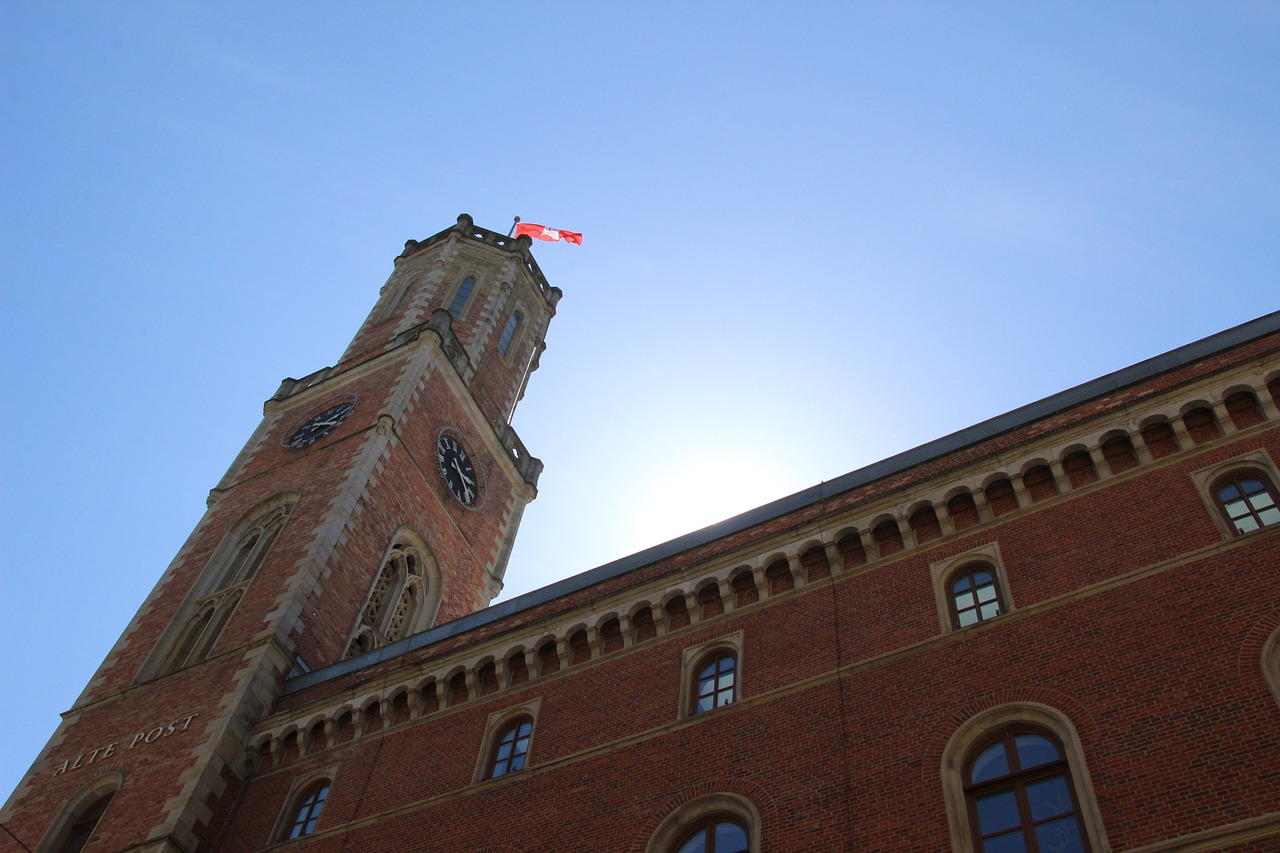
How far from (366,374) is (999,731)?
26.5 m

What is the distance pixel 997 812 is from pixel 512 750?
8911mm

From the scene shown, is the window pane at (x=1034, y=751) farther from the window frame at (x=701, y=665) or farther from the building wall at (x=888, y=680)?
the window frame at (x=701, y=665)

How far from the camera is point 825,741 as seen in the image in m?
17.8

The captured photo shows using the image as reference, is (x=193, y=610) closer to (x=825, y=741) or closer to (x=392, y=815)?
(x=392, y=815)

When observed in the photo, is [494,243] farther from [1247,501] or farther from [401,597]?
[1247,501]

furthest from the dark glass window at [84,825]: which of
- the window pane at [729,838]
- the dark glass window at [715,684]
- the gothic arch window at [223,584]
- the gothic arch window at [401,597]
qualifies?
the window pane at [729,838]

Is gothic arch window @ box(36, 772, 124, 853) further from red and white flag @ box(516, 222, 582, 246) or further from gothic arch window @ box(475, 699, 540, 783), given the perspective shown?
red and white flag @ box(516, 222, 582, 246)

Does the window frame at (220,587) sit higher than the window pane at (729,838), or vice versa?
the window frame at (220,587)

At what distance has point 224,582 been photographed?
104 ft

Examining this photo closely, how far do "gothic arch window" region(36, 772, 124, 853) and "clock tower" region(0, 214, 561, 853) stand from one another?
0.04 metres

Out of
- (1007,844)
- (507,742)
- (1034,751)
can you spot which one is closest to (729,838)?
(1007,844)

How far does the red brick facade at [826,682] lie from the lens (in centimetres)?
1573

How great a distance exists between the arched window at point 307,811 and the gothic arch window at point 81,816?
421 centimetres

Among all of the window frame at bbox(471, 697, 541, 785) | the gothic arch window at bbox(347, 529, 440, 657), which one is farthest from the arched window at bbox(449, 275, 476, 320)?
the window frame at bbox(471, 697, 541, 785)
